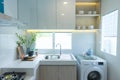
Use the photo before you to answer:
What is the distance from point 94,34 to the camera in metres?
3.86

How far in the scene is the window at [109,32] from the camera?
8.92ft

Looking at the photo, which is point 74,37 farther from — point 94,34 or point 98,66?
point 98,66

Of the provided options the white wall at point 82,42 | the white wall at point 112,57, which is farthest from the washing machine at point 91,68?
the white wall at point 82,42

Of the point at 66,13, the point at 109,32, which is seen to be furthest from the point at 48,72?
the point at 109,32

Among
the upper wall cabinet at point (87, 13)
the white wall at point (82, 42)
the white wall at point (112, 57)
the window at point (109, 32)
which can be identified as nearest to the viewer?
the white wall at point (112, 57)

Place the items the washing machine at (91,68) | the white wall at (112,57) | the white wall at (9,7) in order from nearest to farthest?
1. the white wall at (9,7)
2. the white wall at (112,57)
3. the washing machine at (91,68)

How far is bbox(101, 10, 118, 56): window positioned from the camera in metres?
2.72

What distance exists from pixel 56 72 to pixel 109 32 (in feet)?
5.03

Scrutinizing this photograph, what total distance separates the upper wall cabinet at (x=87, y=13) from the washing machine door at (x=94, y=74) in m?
1.24

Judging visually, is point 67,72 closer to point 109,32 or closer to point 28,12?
point 109,32

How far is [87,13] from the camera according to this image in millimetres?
3715

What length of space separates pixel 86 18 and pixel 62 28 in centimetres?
86

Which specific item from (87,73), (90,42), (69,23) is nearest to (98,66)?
(87,73)

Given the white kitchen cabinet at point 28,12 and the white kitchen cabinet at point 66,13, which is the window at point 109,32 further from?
the white kitchen cabinet at point 28,12
